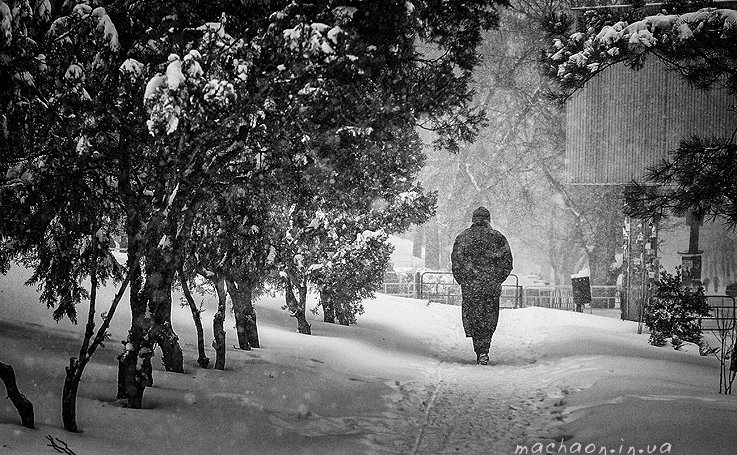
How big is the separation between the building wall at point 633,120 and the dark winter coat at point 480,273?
9.26 metres

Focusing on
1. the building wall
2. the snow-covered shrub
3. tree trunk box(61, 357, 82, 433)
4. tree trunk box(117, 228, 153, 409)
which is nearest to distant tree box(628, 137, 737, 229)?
the snow-covered shrub

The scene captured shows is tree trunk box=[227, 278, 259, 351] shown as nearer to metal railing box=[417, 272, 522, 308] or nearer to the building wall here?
the building wall

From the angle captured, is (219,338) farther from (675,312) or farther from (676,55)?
(675,312)

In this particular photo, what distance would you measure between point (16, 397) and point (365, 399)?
4541 millimetres

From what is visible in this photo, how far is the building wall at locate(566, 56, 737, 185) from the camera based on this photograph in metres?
20.0

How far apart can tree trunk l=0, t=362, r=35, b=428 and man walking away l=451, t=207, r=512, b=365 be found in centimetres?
827

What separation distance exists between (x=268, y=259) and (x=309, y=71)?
3.73m

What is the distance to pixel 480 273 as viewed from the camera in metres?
12.7

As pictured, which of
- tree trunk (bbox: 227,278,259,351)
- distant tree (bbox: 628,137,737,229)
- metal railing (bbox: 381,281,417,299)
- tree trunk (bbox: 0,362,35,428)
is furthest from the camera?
metal railing (bbox: 381,281,417,299)

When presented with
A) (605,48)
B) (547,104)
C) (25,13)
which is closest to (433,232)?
(547,104)

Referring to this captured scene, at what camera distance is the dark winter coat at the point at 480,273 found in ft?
41.0

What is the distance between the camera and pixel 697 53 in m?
7.66

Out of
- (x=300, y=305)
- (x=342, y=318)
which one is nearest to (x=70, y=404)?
(x=300, y=305)

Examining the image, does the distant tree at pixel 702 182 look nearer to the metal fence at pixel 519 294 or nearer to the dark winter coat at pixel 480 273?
the dark winter coat at pixel 480 273
